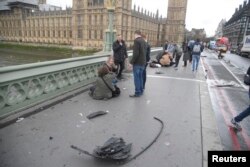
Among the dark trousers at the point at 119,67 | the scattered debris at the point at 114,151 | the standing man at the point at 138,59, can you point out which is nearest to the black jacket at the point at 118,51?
the dark trousers at the point at 119,67

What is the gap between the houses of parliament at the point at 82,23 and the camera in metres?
72.4

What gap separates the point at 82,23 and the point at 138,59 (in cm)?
7467

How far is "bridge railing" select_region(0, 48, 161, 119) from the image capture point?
4500 millimetres

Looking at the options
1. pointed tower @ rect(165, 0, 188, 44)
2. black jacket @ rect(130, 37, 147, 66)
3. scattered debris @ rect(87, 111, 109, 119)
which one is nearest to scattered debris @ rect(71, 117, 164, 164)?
scattered debris @ rect(87, 111, 109, 119)

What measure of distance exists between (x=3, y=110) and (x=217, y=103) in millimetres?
6317

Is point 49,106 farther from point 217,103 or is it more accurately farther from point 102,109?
point 217,103

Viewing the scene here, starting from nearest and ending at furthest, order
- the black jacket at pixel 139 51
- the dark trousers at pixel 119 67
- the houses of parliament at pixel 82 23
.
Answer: the black jacket at pixel 139 51 → the dark trousers at pixel 119 67 → the houses of parliament at pixel 82 23

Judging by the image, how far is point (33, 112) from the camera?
5031 mm

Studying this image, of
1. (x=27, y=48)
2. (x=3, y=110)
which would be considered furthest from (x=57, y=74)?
(x=27, y=48)

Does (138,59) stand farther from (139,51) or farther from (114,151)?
(114,151)

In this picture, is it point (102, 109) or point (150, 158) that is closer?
point (150, 158)

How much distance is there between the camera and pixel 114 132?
13.7 feet

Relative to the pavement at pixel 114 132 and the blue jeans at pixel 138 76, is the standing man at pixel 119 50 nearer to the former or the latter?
the blue jeans at pixel 138 76

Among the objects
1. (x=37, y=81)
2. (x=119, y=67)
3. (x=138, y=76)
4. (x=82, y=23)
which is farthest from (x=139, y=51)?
(x=82, y=23)
